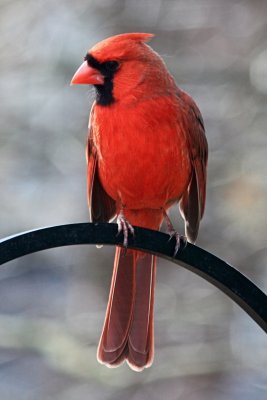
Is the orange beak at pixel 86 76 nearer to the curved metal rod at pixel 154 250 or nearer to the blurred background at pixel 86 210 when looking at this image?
the curved metal rod at pixel 154 250

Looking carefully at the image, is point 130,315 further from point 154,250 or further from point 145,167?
point 154,250

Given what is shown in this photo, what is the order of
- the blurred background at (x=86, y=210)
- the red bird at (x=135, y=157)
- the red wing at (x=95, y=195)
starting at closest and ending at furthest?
1. the red bird at (x=135, y=157)
2. the red wing at (x=95, y=195)
3. the blurred background at (x=86, y=210)

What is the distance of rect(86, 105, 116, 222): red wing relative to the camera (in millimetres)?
3354

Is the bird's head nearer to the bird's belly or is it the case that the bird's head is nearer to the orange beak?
the orange beak

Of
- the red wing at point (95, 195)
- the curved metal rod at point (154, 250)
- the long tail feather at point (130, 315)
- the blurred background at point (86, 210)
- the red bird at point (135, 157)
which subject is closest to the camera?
the curved metal rod at point (154, 250)

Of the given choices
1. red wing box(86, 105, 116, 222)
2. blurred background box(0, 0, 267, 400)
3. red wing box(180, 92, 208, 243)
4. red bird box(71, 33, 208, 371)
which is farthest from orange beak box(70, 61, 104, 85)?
blurred background box(0, 0, 267, 400)

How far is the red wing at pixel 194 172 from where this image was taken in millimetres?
3379

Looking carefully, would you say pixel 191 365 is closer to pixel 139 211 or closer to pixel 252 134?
pixel 252 134

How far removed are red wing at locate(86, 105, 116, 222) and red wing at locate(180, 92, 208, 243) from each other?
290 mm

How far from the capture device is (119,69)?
126 inches

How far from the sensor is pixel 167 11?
18.9ft

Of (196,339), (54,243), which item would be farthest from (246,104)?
(54,243)

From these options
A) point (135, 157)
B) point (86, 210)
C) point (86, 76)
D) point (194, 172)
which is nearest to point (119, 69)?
point (86, 76)

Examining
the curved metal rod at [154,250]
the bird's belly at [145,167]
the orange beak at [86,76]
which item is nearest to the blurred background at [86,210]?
the bird's belly at [145,167]
